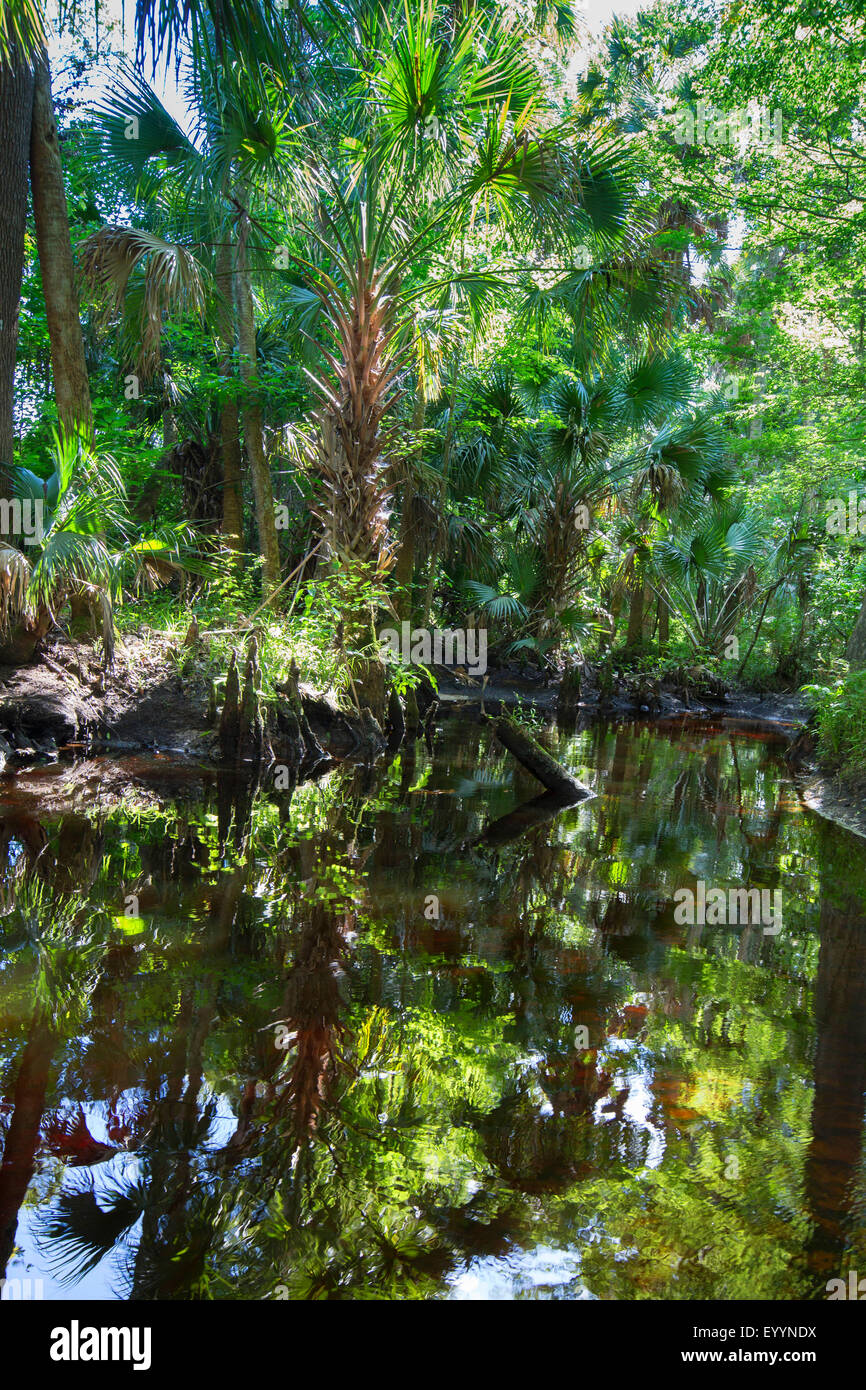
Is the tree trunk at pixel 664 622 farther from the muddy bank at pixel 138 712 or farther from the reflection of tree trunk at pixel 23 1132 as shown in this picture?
the reflection of tree trunk at pixel 23 1132

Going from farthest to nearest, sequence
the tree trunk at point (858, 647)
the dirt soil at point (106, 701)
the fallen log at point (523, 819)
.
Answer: the tree trunk at point (858, 647) < the dirt soil at point (106, 701) < the fallen log at point (523, 819)

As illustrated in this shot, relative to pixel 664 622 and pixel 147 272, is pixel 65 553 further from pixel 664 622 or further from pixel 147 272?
pixel 664 622

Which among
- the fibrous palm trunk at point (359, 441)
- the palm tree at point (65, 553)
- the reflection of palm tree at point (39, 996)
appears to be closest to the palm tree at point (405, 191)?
the fibrous palm trunk at point (359, 441)

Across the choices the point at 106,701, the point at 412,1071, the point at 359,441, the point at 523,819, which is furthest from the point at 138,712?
the point at 412,1071

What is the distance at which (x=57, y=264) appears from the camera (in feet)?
28.9

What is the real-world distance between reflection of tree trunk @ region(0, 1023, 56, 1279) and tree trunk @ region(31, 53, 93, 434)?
7.10m

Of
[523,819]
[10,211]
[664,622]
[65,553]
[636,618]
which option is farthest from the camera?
[664,622]

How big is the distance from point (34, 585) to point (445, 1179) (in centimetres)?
649

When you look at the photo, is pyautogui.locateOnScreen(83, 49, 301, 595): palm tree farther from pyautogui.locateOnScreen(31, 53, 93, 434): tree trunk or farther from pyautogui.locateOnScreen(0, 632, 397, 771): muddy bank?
pyautogui.locateOnScreen(0, 632, 397, 771): muddy bank

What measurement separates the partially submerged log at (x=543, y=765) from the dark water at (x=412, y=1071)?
209cm

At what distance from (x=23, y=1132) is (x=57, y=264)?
348 inches

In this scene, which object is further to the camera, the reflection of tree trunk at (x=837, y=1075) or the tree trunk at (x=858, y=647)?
the tree trunk at (x=858, y=647)

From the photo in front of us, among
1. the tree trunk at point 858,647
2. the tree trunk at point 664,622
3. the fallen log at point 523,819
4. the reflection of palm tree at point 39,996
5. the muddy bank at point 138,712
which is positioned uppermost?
the tree trunk at point 664,622

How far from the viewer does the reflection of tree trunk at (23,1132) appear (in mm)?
2043
